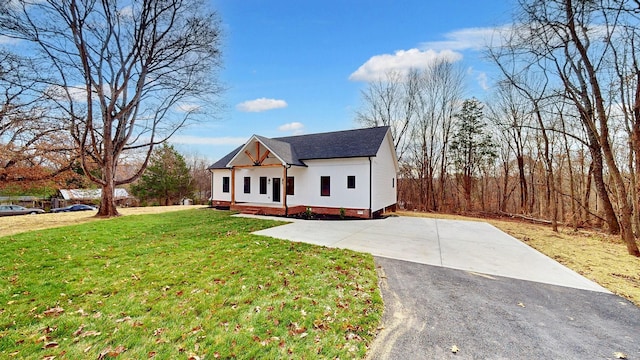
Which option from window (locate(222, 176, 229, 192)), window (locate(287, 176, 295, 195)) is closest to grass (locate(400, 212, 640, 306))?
window (locate(287, 176, 295, 195))

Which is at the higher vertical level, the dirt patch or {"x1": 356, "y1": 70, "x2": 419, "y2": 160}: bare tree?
{"x1": 356, "y1": 70, "x2": 419, "y2": 160}: bare tree

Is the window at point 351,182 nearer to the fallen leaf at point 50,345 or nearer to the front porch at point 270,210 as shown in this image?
the front porch at point 270,210

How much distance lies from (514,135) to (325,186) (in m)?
16.8

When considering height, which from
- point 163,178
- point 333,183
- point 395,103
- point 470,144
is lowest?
point 333,183

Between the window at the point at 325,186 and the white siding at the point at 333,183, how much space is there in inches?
7.0

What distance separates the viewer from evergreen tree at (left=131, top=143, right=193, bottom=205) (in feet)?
86.1

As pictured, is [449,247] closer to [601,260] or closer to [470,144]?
[601,260]

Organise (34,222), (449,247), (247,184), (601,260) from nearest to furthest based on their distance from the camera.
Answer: (601,260)
(449,247)
(34,222)
(247,184)

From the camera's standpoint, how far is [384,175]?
1509 centimetres

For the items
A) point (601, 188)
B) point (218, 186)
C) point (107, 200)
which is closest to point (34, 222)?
point (107, 200)

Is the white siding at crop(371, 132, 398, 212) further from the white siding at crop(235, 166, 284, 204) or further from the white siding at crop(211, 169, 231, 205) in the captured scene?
the white siding at crop(211, 169, 231, 205)

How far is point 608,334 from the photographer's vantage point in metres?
3.07

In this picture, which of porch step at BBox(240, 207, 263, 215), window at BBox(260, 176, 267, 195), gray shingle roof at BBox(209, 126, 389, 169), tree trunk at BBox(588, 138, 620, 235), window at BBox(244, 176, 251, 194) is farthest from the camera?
window at BBox(244, 176, 251, 194)

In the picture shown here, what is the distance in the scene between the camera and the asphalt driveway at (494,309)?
109 inches
